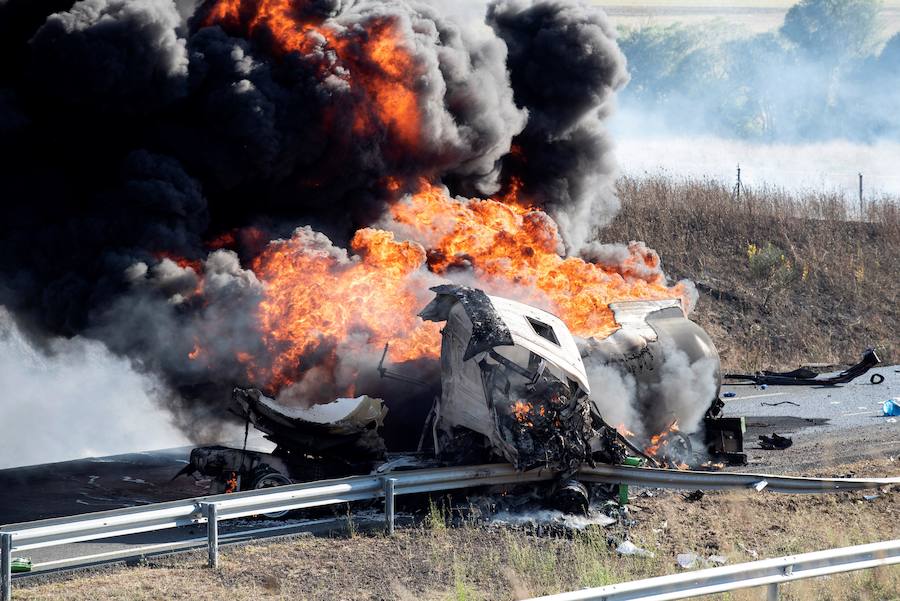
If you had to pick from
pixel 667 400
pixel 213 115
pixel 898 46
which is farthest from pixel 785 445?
pixel 898 46

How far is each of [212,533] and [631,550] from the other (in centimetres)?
396

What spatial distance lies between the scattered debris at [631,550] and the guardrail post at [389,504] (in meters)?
2.27

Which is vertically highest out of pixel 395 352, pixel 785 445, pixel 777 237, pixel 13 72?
pixel 13 72

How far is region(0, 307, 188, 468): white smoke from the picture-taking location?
61.4 ft

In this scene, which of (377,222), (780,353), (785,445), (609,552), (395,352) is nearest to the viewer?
(609,552)

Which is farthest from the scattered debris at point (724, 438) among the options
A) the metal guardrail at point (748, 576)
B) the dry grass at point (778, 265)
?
the dry grass at point (778, 265)

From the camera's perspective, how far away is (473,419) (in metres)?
12.2

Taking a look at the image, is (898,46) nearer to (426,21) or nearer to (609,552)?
(426,21)

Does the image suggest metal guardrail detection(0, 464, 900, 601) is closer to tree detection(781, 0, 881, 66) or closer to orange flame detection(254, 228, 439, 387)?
orange flame detection(254, 228, 439, 387)

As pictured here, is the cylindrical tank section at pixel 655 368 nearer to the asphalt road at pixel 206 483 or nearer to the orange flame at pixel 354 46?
the asphalt road at pixel 206 483

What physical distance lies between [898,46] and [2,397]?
68.0m

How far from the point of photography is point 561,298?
17.5 m

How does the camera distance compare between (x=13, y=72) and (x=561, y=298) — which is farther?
(x=13, y=72)

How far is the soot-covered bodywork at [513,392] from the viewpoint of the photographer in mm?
11688
